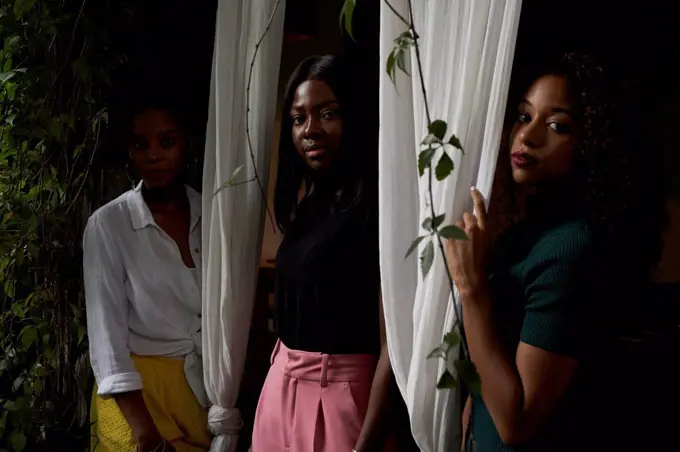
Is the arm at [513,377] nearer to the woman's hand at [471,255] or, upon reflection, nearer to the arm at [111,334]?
the woman's hand at [471,255]

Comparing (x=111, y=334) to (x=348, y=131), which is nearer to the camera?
(x=348, y=131)

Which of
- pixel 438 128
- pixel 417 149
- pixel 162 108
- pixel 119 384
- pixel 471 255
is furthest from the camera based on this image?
pixel 162 108

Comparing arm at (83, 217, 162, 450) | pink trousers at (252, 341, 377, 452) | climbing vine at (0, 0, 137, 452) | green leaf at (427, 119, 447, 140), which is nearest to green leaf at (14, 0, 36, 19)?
climbing vine at (0, 0, 137, 452)

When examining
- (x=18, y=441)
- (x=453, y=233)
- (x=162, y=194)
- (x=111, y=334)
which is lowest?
(x=18, y=441)

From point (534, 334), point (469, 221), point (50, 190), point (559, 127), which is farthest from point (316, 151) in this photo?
point (50, 190)

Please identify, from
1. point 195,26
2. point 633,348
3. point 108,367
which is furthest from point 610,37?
point 108,367

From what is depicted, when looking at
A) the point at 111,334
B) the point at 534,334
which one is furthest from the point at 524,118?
the point at 111,334

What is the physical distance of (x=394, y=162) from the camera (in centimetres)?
140

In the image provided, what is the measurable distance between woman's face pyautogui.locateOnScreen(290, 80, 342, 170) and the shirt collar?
1.55 feet

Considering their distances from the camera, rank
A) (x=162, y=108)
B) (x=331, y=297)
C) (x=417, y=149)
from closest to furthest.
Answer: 1. (x=417, y=149)
2. (x=331, y=297)
3. (x=162, y=108)

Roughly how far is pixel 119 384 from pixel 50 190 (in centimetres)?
62

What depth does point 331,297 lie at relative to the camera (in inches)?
59.6

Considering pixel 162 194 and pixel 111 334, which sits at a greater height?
pixel 162 194

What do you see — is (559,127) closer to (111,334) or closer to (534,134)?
(534,134)
